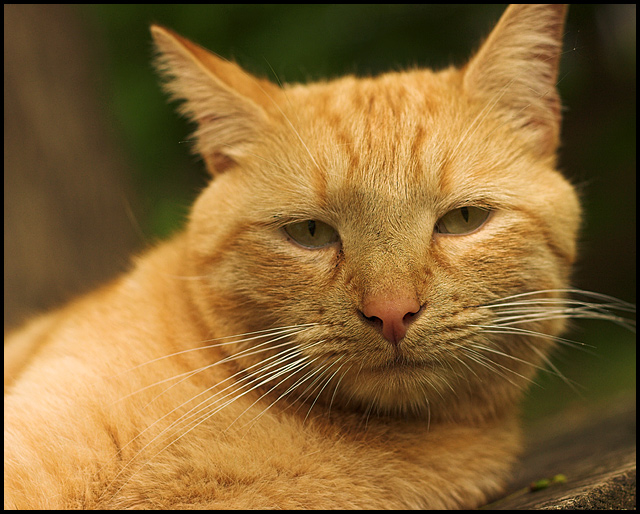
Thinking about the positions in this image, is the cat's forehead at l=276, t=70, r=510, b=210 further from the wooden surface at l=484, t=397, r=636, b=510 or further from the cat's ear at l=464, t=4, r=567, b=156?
the wooden surface at l=484, t=397, r=636, b=510

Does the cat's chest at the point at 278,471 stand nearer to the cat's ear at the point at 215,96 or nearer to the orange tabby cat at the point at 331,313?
the orange tabby cat at the point at 331,313

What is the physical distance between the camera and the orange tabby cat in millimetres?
1453

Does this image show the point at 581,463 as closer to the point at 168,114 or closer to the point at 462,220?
the point at 462,220

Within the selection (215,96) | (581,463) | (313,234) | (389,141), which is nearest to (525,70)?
(389,141)

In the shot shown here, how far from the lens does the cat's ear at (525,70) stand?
5.88ft

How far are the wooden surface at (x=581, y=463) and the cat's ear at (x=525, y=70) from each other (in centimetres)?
104

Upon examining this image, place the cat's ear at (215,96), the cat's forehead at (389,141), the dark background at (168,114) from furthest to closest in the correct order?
the dark background at (168,114) < the cat's ear at (215,96) < the cat's forehead at (389,141)

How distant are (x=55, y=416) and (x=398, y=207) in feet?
3.55

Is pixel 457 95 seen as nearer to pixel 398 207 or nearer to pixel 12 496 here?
pixel 398 207

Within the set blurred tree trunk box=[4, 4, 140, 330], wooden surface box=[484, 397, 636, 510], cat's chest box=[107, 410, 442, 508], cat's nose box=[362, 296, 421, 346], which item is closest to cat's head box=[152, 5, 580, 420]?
cat's nose box=[362, 296, 421, 346]

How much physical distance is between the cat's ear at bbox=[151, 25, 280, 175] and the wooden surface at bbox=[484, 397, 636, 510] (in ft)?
4.52

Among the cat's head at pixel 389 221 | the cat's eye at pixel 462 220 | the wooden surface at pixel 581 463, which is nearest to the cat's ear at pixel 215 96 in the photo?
the cat's head at pixel 389 221

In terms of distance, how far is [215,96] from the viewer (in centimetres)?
183

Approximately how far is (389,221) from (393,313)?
27cm
